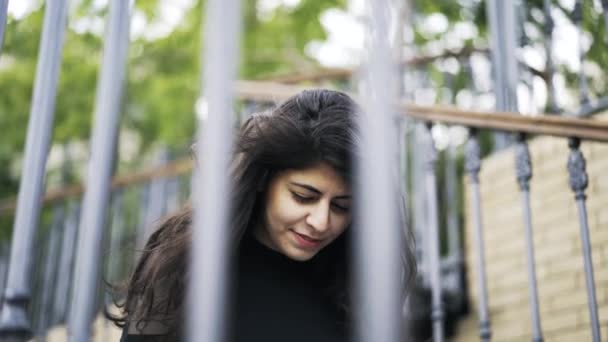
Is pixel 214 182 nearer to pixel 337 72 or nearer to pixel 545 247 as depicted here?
pixel 545 247

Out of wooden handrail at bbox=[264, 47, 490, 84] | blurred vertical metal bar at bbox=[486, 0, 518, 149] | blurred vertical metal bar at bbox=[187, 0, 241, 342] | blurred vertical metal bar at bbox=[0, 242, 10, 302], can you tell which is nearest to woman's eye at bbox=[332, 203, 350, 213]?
blurred vertical metal bar at bbox=[187, 0, 241, 342]

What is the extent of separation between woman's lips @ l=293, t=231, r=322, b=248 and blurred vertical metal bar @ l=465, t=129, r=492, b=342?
2.46ft

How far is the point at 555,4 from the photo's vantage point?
10.6 ft

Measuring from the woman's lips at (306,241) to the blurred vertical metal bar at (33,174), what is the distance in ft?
2.25

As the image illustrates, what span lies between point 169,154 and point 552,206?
9.63 ft

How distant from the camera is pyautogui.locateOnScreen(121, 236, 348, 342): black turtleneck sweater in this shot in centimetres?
174

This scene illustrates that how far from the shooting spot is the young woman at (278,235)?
1703 mm

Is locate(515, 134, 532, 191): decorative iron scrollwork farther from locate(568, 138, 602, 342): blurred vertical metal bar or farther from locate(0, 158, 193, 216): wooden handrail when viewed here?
locate(0, 158, 193, 216): wooden handrail

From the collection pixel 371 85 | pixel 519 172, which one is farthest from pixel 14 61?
pixel 371 85

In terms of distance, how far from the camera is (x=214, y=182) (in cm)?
83

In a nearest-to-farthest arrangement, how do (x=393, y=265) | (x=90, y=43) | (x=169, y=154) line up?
(x=393, y=265), (x=169, y=154), (x=90, y=43)

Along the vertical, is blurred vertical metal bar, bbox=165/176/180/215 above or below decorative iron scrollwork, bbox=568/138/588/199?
above

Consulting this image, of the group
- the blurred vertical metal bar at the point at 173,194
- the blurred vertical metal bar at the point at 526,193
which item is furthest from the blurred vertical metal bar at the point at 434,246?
the blurred vertical metal bar at the point at 173,194

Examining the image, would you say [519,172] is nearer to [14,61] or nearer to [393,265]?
[393,265]
